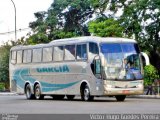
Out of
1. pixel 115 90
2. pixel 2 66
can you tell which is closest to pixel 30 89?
pixel 115 90

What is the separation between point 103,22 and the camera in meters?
48.4

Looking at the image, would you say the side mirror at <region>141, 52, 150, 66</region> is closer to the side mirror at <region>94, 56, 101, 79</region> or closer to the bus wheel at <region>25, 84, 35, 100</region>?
the side mirror at <region>94, 56, 101, 79</region>

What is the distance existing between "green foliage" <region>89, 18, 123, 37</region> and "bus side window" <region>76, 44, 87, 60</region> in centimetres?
1519

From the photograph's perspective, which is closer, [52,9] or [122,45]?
[122,45]

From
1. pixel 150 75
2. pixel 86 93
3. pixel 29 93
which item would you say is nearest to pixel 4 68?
pixel 150 75

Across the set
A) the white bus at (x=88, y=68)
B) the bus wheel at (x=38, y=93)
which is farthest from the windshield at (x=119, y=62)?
the bus wheel at (x=38, y=93)

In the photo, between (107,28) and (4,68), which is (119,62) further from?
(4,68)

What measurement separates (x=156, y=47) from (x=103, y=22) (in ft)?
16.4

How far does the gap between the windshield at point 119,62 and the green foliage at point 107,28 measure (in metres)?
15.8

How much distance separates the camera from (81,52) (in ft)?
102

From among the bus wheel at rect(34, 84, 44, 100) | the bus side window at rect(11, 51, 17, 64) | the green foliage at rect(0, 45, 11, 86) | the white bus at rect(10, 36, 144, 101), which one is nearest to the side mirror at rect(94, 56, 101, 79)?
the white bus at rect(10, 36, 144, 101)

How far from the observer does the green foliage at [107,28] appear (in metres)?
46.3

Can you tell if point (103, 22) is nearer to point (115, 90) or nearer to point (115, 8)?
point (115, 8)

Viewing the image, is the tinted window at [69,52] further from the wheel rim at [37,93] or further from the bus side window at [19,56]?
the bus side window at [19,56]
